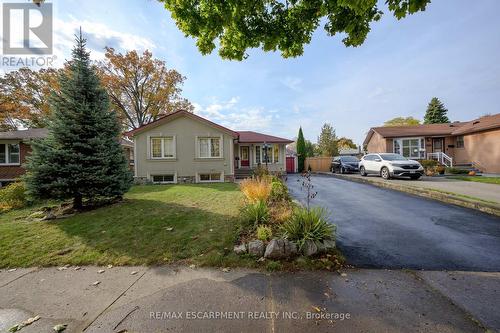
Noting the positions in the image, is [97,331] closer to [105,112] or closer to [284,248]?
[284,248]

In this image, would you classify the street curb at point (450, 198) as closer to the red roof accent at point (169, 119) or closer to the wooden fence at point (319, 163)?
the red roof accent at point (169, 119)

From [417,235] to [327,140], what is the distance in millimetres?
40235

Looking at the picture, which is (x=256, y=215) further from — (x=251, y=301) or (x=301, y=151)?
(x=301, y=151)

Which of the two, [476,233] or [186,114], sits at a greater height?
[186,114]

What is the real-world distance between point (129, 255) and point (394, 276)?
15.3ft

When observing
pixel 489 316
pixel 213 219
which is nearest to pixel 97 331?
pixel 213 219

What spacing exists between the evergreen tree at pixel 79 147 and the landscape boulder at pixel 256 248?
6.45 meters

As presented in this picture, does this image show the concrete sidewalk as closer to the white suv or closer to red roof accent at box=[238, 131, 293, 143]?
the white suv

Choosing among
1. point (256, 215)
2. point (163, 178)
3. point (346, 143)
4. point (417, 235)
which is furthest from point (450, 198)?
point (346, 143)

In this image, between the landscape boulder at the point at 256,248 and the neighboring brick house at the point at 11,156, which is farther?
the neighboring brick house at the point at 11,156

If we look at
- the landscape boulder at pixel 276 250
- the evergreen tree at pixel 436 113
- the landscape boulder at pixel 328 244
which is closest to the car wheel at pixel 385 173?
the landscape boulder at pixel 328 244

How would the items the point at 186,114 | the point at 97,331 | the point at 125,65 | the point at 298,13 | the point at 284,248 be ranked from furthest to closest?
the point at 125,65 < the point at 186,114 < the point at 298,13 < the point at 284,248 < the point at 97,331

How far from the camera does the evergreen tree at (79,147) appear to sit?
23.9 feet

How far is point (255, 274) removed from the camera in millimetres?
3527
